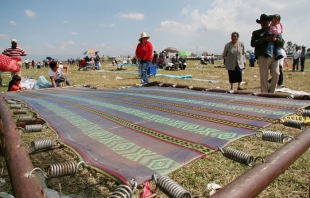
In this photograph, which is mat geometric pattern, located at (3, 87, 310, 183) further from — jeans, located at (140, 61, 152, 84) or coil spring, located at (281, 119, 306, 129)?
jeans, located at (140, 61, 152, 84)

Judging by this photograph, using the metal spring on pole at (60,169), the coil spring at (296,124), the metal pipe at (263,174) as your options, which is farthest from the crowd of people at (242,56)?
the coil spring at (296,124)

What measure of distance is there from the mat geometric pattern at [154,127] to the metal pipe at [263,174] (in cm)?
57

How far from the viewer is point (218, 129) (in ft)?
7.06

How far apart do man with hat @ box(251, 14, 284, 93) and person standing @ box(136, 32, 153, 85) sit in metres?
3.60

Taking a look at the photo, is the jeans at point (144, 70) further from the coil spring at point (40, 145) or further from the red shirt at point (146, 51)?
the coil spring at point (40, 145)

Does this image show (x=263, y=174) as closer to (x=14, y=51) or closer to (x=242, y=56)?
(x=242, y=56)

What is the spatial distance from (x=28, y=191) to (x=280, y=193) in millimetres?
1717

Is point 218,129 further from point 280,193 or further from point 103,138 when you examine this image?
point 103,138

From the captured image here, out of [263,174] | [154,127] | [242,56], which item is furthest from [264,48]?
[263,174]

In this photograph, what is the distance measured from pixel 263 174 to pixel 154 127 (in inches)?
56.3

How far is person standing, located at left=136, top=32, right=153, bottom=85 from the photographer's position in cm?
760

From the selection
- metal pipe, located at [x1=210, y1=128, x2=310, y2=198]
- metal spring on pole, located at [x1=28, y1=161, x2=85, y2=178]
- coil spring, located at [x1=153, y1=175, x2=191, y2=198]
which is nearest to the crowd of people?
metal spring on pole, located at [x1=28, y1=161, x2=85, y2=178]

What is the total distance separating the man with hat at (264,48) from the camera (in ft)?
15.1

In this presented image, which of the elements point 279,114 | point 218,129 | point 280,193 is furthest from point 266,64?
point 280,193
